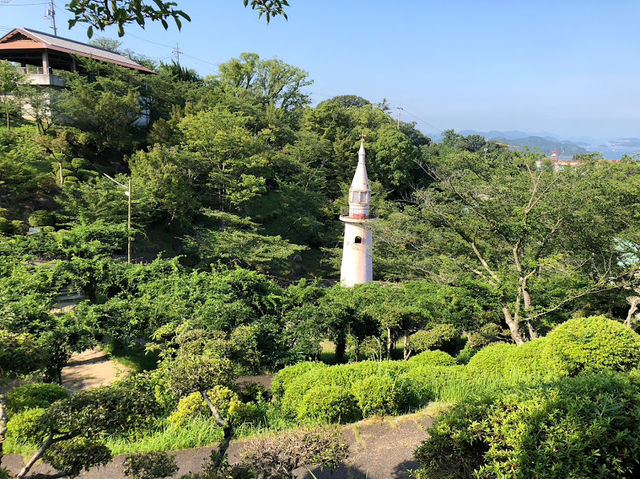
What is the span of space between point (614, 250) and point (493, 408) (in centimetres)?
1020

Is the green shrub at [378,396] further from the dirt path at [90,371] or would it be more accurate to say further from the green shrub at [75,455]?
the dirt path at [90,371]

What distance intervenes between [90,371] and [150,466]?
31.1 feet

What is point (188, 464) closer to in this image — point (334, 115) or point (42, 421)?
point (42, 421)

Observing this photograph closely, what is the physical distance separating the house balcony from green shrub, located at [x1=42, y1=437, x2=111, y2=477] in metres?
29.6

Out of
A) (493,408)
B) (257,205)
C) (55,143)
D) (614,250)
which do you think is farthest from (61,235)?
(614,250)

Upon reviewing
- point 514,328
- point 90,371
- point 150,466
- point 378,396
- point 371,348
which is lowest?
point 90,371

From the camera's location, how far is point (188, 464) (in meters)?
5.68

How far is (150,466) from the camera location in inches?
161

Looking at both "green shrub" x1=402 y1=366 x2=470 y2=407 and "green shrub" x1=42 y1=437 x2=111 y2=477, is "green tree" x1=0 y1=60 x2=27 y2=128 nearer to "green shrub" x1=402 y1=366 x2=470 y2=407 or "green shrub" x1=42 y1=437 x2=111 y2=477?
"green shrub" x1=42 y1=437 x2=111 y2=477

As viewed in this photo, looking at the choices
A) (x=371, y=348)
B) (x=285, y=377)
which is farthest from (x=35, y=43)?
(x=285, y=377)

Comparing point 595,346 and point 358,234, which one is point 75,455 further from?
point 358,234

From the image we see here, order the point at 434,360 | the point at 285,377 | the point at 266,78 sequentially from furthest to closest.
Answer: the point at 266,78, the point at 434,360, the point at 285,377

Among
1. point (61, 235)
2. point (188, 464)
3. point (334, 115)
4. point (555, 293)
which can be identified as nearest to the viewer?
point (188, 464)

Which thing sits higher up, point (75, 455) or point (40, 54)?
point (40, 54)
